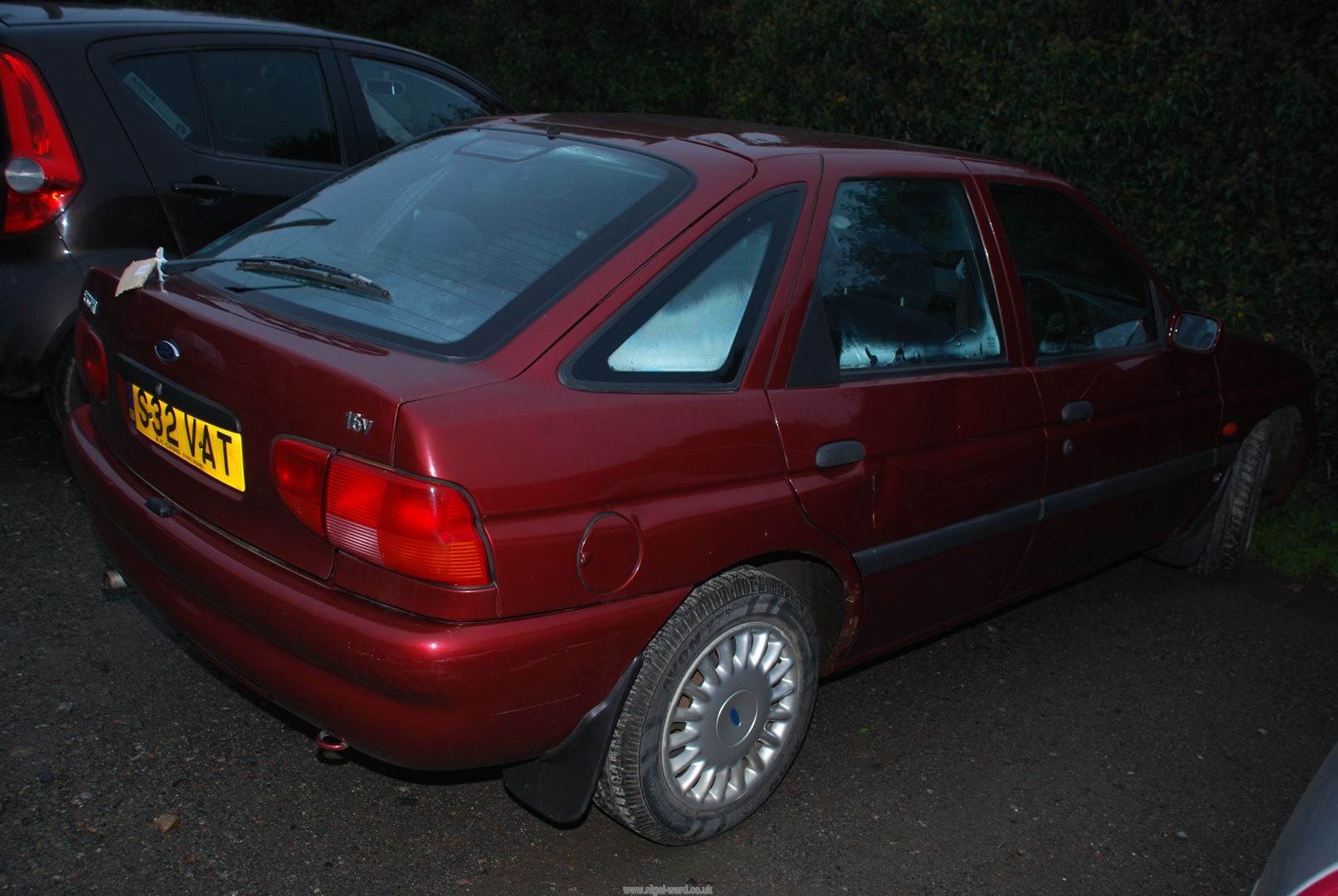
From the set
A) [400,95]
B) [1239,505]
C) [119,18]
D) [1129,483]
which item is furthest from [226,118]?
[1239,505]

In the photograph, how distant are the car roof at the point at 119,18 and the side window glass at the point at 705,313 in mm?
3062

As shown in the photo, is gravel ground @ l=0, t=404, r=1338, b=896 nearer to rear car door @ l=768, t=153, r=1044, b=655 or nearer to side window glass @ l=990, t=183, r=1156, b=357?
rear car door @ l=768, t=153, r=1044, b=655

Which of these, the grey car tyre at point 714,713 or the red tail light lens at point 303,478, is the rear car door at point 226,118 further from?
the grey car tyre at point 714,713

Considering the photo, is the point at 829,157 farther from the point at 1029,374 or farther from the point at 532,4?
the point at 532,4

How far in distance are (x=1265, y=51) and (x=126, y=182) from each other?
4.67m

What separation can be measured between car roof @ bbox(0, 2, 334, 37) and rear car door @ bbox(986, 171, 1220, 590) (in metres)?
3.28

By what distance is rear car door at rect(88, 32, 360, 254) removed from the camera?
4.61 metres

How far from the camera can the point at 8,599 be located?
3.85 meters

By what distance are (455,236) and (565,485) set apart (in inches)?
31.4

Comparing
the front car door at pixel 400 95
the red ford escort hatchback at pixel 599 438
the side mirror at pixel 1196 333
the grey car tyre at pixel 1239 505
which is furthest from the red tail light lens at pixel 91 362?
the grey car tyre at pixel 1239 505

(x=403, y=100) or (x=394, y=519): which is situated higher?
(x=403, y=100)

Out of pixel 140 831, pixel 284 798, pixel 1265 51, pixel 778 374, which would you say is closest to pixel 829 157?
pixel 778 374

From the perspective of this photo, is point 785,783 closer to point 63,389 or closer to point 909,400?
point 909,400

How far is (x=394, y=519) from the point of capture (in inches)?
91.1
